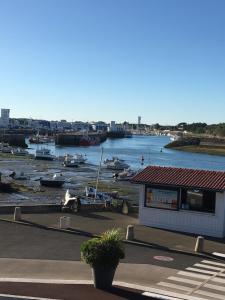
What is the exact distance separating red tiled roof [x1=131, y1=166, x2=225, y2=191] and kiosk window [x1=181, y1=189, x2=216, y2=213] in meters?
0.39

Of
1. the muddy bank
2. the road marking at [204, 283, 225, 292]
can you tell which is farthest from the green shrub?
the muddy bank

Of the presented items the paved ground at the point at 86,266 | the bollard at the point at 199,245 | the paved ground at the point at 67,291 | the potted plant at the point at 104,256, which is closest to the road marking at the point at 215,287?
the paved ground at the point at 86,266

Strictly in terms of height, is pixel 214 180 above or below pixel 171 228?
above

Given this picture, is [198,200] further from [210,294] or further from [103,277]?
[103,277]

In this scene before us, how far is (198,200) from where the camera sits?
26.2 metres

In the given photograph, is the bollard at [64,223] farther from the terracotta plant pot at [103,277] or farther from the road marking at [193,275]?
the terracotta plant pot at [103,277]

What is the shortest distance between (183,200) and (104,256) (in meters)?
11.8

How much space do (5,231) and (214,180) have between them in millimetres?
9986

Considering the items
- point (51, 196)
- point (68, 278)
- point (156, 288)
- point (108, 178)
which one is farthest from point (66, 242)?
point (108, 178)

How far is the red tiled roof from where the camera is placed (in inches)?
1017

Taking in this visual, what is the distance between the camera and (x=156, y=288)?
16.2 m

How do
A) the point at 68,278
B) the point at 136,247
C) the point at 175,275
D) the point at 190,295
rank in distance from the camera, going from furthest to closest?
the point at 136,247, the point at 175,275, the point at 68,278, the point at 190,295

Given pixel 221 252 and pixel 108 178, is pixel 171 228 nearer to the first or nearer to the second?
pixel 221 252

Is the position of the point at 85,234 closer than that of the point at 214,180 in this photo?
Yes
